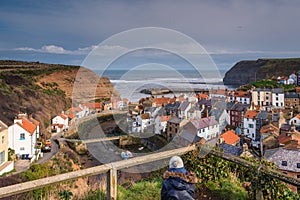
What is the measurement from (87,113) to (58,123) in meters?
9.74

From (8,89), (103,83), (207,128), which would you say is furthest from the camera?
(103,83)

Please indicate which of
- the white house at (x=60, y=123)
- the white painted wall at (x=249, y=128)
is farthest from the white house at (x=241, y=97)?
the white house at (x=60, y=123)

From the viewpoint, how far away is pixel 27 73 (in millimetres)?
62906

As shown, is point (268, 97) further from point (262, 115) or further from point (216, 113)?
point (216, 113)

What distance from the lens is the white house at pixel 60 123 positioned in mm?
35506

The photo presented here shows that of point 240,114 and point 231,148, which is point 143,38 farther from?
point 240,114

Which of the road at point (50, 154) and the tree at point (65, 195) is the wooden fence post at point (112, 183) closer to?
the tree at point (65, 195)

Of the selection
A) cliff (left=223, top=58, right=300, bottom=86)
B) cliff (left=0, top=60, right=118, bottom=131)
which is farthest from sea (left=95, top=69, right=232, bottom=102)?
cliff (left=223, top=58, right=300, bottom=86)

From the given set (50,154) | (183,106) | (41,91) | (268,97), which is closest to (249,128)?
(183,106)

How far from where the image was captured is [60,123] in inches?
1457

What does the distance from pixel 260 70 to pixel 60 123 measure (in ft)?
369

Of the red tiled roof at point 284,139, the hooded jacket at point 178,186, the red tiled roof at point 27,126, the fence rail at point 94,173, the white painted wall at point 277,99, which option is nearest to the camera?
the hooded jacket at point 178,186

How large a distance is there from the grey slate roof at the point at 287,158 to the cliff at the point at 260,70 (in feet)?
334

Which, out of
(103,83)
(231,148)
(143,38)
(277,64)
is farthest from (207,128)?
(277,64)
